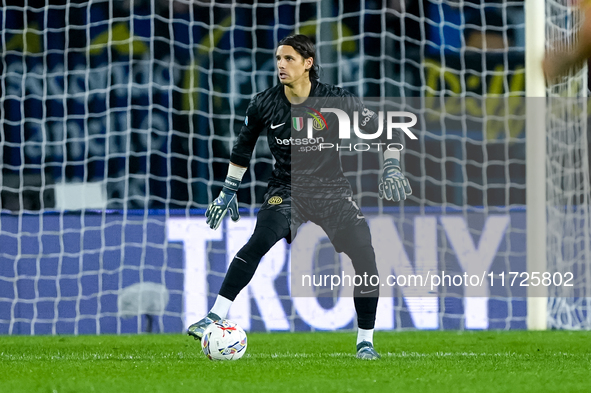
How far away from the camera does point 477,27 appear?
8906 mm

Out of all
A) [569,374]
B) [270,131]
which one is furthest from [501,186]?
[569,374]

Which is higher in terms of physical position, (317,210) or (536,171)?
(536,171)

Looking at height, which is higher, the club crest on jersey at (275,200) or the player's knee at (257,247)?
the club crest on jersey at (275,200)

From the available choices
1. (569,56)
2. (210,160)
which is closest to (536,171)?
(210,160)

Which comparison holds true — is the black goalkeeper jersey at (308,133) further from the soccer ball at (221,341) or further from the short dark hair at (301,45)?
the soccer ball at (221,341)

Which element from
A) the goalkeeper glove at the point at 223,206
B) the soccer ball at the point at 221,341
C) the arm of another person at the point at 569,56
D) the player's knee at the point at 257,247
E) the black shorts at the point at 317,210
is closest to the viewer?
the arm of another person at the point at 569,56

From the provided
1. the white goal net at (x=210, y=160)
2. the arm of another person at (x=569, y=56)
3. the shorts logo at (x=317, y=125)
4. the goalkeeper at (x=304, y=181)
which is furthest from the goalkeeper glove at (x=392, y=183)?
the arm of another person at (x=569, y=56)

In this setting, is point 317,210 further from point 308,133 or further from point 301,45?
point 301,45

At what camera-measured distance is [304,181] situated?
5246 mm

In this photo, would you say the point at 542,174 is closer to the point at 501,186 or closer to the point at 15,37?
the point at 501,186

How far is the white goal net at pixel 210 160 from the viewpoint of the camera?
24.9ft

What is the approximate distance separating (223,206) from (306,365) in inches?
44.3

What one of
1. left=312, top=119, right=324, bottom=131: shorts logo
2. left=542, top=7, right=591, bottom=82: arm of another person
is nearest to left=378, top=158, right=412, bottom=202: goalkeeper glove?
left=312, top=119, right=324, bottom=131: shorts logo

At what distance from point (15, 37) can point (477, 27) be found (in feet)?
13.7
